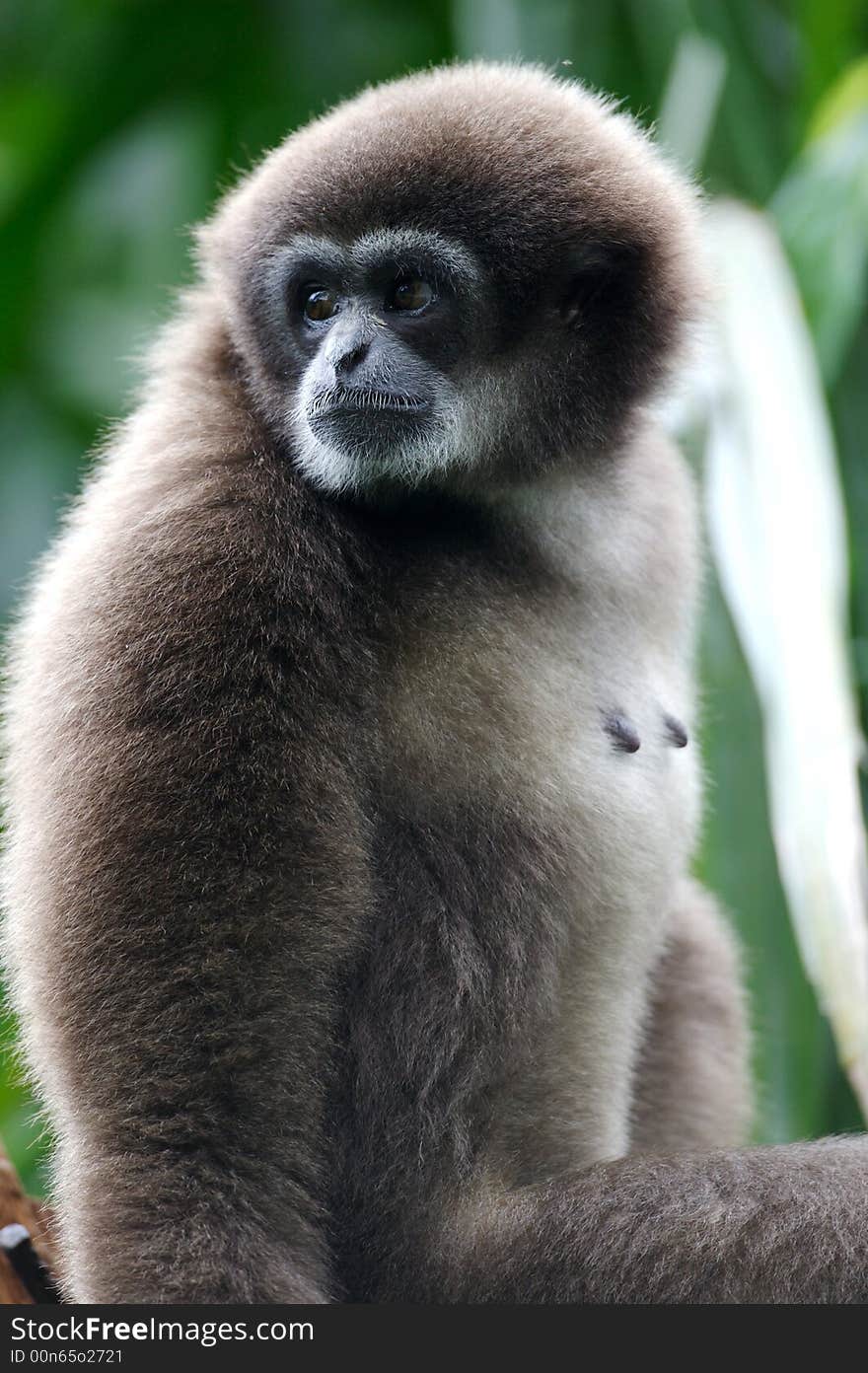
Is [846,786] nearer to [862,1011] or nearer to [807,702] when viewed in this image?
[807,702]

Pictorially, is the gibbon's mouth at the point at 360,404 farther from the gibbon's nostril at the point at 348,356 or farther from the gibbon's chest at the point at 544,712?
the gibbon's chest at the point at 544,712

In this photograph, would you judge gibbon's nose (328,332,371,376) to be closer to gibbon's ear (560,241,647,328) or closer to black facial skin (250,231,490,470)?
black facial skin (250,231,490,470)

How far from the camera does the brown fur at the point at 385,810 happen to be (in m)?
2.90

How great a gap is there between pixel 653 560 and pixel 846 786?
2.54ft

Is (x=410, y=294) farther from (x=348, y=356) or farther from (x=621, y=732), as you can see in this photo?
(x=621, y=732)

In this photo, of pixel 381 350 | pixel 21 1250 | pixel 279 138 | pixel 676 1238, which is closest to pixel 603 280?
pixel 381 350

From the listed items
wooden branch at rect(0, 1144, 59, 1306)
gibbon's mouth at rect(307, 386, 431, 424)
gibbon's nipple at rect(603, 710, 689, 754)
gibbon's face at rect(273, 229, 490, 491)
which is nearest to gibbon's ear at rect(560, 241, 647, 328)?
gibbon's face at rect(273, 229, 490, 491)

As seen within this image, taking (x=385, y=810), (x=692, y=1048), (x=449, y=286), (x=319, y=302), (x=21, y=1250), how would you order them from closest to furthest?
1. (x=385, y=810)
2. (x=21, y=1250)
3. (x=449, y=286)
4. (x=319, y=302)
5. (x=692, y=1048)

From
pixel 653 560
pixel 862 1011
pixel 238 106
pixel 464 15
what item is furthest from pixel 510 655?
pixel 238 106

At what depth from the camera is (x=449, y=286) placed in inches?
134

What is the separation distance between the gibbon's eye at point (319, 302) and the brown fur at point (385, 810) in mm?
109

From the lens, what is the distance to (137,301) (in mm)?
7832

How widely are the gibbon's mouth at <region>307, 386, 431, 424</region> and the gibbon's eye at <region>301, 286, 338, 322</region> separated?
0.80 feet

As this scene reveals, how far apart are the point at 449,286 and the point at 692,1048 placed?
214 centimetres
